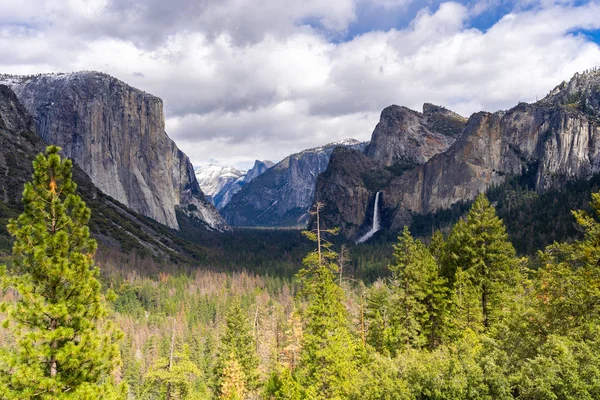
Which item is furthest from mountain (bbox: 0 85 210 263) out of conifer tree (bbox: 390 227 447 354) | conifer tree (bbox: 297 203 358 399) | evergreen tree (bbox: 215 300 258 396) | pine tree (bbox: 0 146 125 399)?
pine tree (bbox: 0 146 125 399)

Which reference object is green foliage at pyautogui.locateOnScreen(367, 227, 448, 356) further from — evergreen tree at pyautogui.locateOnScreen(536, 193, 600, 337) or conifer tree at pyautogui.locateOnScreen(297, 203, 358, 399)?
evergreen tree at pyautogui.locateOnScreen(536, 193, 600, 337)

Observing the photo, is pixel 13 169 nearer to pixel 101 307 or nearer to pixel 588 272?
pixel 101 307

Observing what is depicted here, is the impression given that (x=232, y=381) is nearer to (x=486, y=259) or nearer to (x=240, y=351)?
(x=240, y=351)

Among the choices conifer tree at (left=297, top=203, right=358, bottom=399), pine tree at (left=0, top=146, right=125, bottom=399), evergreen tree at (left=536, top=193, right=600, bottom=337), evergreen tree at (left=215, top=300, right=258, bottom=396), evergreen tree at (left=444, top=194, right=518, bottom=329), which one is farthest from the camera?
evergreen tree at (left=215, top=300, right=258, bottom=396)

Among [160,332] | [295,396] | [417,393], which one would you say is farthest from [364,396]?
[160,332]

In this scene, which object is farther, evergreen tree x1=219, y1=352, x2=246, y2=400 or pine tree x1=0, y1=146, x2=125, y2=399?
evergreen tree x1=219, y1=352, x2=246, y2=400

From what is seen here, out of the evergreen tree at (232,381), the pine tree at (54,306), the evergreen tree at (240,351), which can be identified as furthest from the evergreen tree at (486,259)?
the evergreen tree at (240,351)
